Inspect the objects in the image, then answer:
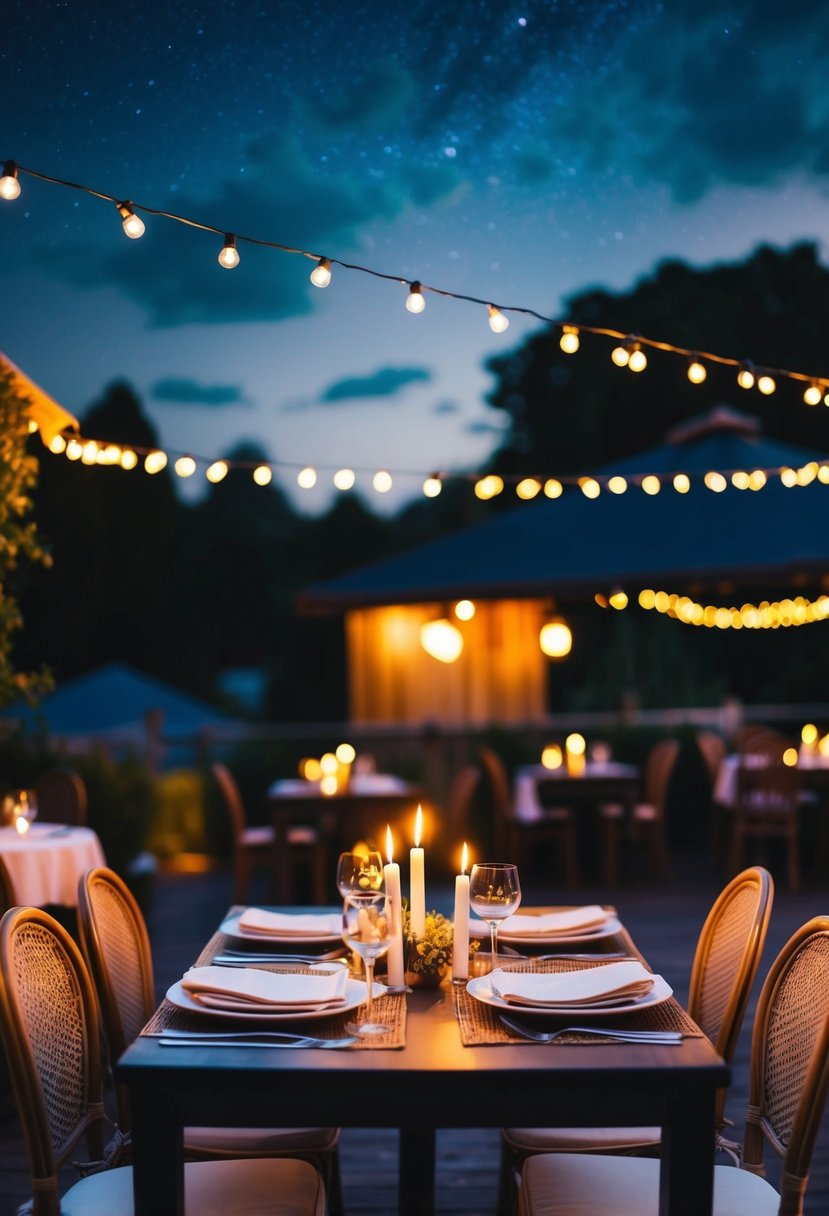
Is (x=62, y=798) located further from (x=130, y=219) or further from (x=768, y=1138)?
(x=768, y=1138)

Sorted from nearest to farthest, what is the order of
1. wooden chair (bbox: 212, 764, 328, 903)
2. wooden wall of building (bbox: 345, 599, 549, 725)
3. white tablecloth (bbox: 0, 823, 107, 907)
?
white tablecloth (bbox: 0, 823, 107, 907), wooden chair (bbox: 212, 764, 328, 903), wooden wall of building (bbox: 345, 599, 549, 725)

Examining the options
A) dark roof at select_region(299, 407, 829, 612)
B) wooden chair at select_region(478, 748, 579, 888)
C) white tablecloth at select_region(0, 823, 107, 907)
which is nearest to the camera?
white tablecloth at select_region(0, 823, 107, 907)

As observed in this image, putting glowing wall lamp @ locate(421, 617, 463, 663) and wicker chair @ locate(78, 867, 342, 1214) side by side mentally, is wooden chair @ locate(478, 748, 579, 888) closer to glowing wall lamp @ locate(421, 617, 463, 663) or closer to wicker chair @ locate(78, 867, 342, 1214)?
glowing wall lamp @ locate(421, 617, 463, 663)

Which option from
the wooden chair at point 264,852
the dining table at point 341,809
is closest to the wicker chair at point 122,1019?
the dining table at point 341,809

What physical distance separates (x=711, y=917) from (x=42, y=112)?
632 centimetres

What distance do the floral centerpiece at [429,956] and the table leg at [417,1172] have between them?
55 centimetres

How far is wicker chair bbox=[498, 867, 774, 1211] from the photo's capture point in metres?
2.59

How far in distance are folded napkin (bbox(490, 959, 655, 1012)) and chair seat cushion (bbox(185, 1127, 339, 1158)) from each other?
63 centimetres

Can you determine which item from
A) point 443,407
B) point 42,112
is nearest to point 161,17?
point 42,112

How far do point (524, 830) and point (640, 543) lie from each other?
14.4ft

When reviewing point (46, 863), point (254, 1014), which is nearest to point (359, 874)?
point (254, 1014)

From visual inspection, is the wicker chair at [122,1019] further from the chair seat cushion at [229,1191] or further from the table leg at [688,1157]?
the table leg at [688,1157]

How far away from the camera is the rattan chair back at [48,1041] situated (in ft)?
7.34

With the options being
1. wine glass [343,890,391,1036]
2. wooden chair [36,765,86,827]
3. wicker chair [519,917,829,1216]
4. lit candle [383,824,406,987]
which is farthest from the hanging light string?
wooden chair [36,765,86,827]
